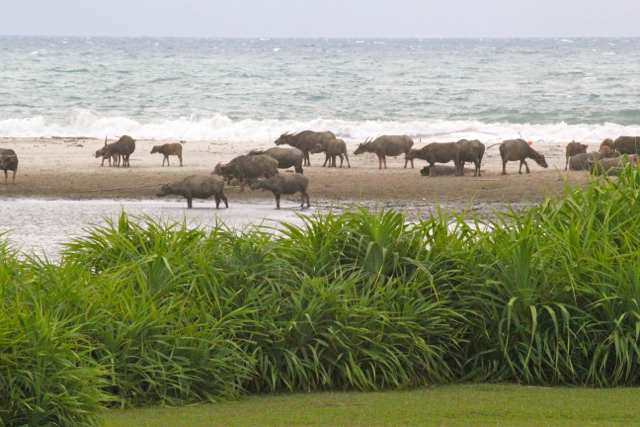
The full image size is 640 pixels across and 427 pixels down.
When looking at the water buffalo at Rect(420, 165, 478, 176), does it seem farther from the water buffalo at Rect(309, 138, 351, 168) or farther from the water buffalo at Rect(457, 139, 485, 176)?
the water buffalo at Rect(309, 138, 351, 168)

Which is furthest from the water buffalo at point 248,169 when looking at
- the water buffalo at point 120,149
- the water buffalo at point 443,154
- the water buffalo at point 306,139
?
the water buffalo at point 306,139

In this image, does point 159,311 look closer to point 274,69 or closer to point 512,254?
point 512,254

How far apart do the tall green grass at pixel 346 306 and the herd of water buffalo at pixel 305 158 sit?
7816 millimetres

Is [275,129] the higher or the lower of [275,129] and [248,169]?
the higher

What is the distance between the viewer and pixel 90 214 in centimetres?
1490

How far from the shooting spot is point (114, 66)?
72.9 meters

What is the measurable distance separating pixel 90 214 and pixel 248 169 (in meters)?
3.56

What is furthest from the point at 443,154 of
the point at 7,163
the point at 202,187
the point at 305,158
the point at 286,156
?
the point at 7,163

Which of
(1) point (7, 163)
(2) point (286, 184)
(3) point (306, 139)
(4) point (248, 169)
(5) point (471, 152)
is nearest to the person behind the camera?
(2) point (286, 184)

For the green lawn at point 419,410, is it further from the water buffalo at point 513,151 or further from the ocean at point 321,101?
the ocean at point 321,101

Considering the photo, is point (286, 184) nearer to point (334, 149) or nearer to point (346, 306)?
point (334, 149)

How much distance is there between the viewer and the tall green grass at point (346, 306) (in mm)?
6074

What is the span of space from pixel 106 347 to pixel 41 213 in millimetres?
9580

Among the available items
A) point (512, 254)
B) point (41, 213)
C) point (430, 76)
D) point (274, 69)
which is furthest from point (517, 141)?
point (274, 69)
